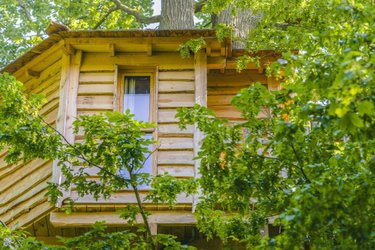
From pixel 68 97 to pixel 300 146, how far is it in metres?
5.08

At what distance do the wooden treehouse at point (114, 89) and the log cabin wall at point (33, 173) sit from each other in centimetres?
2

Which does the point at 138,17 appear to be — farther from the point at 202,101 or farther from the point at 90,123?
the point at 90,123

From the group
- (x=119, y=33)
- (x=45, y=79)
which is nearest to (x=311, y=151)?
(x=119, y=33)

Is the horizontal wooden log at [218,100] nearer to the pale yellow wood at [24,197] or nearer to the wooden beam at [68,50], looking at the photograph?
the wooden beam at [68,50]

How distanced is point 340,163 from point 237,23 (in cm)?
866

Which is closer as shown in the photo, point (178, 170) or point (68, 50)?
point (178, 170)

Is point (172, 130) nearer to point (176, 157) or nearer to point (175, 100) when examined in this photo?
point (176, 157)

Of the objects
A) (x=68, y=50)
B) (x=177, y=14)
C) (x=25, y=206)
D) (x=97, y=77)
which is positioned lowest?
(x=25, y=206)

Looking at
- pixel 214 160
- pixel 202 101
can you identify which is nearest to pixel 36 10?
pixel 202 101

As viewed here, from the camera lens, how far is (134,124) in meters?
6.68

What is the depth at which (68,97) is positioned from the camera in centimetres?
971

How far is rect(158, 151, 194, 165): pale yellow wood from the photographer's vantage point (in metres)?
9.17

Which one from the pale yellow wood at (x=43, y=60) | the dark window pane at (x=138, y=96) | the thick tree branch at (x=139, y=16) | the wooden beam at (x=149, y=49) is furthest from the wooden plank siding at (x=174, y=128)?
the thick tree branch at (x=139, y=16)

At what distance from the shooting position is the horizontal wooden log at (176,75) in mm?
9977
